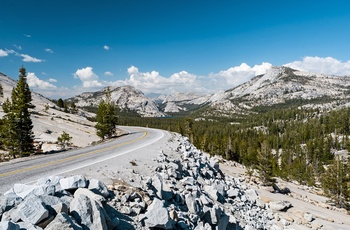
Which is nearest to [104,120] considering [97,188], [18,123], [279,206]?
[18,123]

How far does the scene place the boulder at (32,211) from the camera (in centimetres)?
637

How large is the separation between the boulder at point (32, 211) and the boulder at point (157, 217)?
14.0ft

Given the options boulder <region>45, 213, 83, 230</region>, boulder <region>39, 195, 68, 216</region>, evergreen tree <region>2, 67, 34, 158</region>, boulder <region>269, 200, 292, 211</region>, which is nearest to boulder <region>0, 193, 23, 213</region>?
boulder <region>39, 195, 68, 216</region>

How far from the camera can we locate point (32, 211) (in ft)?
21.4

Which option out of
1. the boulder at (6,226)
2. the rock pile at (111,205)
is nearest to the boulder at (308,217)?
the rock pile at (111,205)

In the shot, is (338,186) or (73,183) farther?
(338,186)

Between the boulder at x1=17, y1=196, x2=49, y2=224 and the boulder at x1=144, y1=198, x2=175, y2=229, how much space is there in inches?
168

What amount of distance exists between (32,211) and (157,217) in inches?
192

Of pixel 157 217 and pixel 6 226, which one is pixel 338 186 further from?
pixel 6 226

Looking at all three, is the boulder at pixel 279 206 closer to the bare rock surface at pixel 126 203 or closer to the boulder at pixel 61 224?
the bare rock surface at pixel 126 203

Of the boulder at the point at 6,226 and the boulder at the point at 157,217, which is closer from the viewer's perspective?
the boulder at the point at 6,226

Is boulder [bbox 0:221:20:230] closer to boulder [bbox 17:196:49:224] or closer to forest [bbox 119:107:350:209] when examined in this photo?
boulder [bbox 17:196:49:224]

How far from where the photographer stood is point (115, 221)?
27.0ft

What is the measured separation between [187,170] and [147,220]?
36.4 feet
